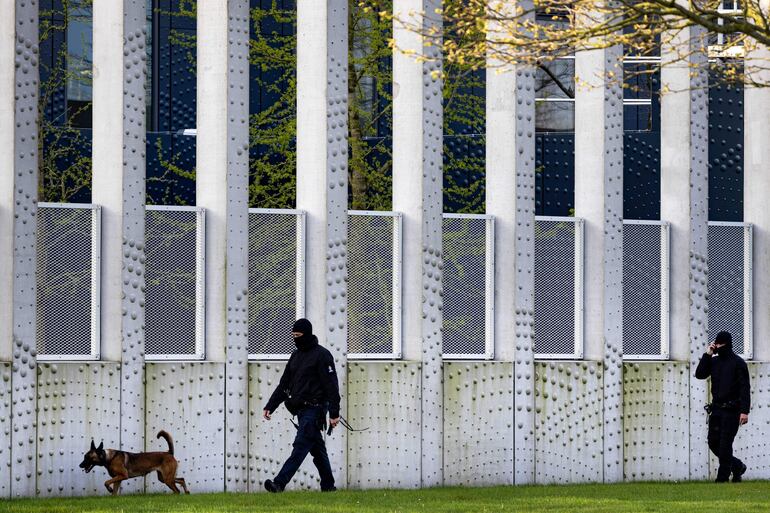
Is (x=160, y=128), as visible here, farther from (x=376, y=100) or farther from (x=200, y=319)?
(x=200, y=319)

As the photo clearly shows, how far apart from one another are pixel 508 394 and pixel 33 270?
5.79m

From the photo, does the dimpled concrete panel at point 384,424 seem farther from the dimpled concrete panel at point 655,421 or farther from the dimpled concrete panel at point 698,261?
the dimpled concrete panel at point 698,261

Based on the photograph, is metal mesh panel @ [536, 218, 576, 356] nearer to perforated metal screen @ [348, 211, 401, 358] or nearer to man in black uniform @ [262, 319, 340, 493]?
perforated metal screen @ [348, 211, 401, 358]

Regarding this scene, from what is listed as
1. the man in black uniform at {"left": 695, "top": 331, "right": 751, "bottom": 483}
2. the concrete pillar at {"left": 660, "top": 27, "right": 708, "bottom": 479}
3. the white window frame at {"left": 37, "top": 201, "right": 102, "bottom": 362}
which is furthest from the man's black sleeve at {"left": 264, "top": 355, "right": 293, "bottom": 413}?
the concrete pillar at {"left": 660, "top": 27, "right": 708, "bottom": 479}

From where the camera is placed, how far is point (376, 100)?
29984 millimetres

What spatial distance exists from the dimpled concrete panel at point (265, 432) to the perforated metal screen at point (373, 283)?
1.23 meters

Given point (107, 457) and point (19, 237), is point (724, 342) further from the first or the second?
point (19, 237)

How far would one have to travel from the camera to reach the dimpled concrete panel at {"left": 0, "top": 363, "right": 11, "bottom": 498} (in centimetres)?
1678

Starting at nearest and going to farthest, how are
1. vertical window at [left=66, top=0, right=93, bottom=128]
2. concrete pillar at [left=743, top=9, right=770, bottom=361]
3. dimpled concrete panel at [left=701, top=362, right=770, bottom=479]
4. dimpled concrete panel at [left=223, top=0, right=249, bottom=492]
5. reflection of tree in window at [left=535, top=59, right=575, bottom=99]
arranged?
dimpled concrete panel at [left=223, top=0, right=249, bottom=492]
dimpled concrete panel at [left=701, top=362, right=770, bottom=479]
concrete pillar at [left=743, top=9, right=770, bottom=361]
vertical window at [left=66, top=0, right=93, bottom=128]
reflection of tree in window at [left=535, top=59, right=575, bottom=99]

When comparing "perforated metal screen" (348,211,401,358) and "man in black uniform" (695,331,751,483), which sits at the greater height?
"perforated metal screen" (348,211,401,358)

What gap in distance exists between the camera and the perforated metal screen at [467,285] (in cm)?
A: 1945

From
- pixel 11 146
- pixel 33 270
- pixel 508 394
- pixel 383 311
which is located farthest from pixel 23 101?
pixel 508 394

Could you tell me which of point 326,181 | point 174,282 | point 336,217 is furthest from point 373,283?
point 174,282

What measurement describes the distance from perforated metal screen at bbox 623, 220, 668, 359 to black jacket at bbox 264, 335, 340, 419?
5.28 metres
